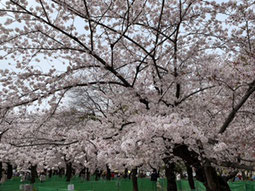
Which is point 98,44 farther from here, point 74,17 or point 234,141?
point 234,141

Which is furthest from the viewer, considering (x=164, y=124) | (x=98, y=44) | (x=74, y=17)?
(x=98, y=44)

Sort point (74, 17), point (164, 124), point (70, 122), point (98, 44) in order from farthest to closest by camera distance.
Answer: point (70, 122)
point (98, 44)
point (74, 17)
point (164, 124)

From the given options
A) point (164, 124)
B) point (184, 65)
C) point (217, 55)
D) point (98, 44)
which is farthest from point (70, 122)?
point (164, 124)

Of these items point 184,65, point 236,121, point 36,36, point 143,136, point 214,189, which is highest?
Result: point 36,36

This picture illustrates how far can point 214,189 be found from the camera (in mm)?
7027

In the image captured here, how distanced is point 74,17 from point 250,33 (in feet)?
14.9

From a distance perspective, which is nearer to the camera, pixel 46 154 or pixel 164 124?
pixel 164 124

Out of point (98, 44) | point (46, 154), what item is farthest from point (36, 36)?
point (46, 154)

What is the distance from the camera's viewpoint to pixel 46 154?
19.8 m

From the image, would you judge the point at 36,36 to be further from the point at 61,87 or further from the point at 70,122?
the point at 70,122

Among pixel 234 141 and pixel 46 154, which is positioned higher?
pixel 46 154

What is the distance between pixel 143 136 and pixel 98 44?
11.9 feet

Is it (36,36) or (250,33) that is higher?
(36,36)

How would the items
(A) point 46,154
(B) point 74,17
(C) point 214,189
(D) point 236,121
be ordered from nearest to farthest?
(B) point 74,17, (C) point 214,189, (D) point 236,121, (A) point 46,154
